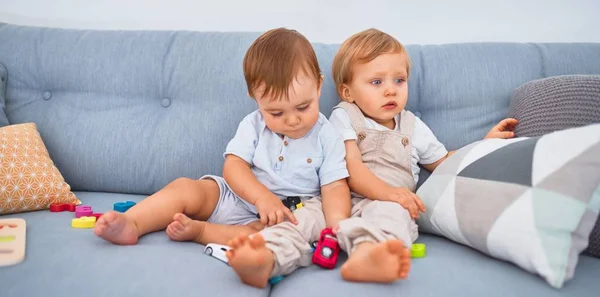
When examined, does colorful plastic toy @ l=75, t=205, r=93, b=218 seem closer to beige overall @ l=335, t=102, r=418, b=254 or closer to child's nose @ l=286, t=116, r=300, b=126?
child's nose @ l=286, t=116, r=300, b=126

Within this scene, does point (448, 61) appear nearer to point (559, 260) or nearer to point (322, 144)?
point (322, 144)

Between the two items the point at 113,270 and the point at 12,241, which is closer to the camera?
the point at 113,270

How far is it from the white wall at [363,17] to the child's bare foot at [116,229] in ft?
4.11

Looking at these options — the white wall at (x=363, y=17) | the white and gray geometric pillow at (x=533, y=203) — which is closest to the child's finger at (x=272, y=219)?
the white and gray geometric pillow at (x=533, y=203)

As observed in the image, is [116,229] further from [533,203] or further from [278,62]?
[533,203]

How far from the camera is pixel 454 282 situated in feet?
3.59

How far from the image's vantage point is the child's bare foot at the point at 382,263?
1.06m

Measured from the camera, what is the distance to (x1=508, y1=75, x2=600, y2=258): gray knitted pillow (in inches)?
53.6

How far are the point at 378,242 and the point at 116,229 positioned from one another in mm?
603

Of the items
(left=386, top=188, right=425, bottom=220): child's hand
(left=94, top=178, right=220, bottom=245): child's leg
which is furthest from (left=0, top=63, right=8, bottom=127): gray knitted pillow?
(left=386, top=188, right=425, bottom=220): child's hand

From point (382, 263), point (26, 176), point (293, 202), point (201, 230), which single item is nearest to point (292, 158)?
point (293, 202)

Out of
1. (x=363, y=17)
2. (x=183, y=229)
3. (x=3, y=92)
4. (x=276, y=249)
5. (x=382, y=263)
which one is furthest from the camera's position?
(x=363, y=17)

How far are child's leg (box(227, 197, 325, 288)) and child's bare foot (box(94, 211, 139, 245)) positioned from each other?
323 mm

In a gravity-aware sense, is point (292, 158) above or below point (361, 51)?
below
